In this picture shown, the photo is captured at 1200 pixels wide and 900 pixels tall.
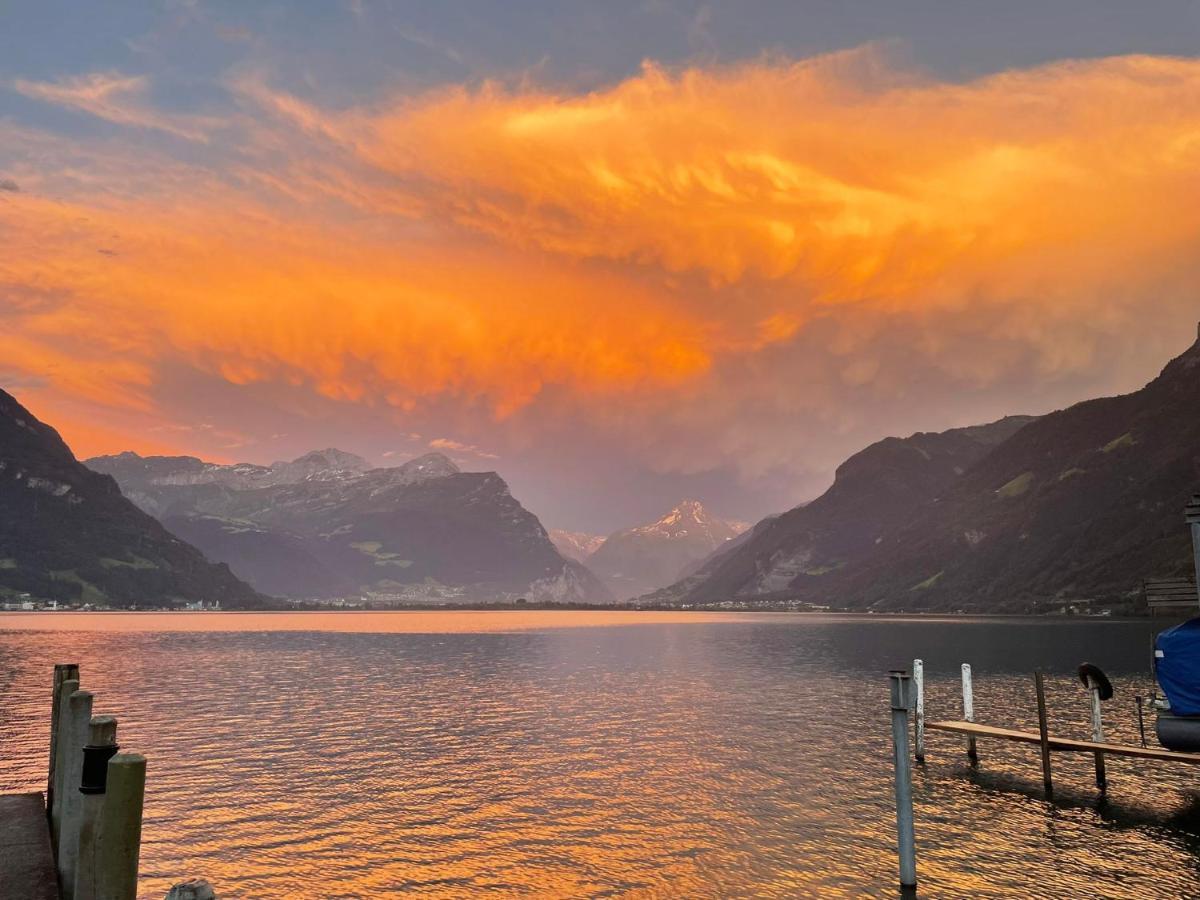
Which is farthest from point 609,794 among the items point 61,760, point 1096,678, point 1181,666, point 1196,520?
point 1196,520

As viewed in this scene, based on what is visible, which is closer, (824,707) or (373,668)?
(824,707)

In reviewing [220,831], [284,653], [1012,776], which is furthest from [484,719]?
[284,653]

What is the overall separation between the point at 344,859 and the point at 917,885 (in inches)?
693

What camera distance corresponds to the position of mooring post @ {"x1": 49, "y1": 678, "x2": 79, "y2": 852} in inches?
630

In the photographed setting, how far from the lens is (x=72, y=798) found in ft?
49.9

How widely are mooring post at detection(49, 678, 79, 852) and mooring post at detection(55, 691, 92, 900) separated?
15cm

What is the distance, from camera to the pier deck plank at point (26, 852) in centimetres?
1521

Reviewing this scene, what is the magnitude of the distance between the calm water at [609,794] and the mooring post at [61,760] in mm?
6618

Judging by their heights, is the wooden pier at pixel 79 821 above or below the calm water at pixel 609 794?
above

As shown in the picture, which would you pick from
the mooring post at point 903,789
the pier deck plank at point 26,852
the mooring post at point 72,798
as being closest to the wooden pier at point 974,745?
the mooring post at point 903,789

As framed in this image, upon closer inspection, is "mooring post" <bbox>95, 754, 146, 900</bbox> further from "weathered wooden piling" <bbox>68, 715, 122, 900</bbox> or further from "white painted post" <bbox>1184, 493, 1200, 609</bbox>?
"white painted post" <bbox>1184, 493, 1200, 609</bbox>

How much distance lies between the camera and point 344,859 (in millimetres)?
26594

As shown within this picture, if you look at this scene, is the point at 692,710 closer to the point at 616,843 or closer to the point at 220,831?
the point at 616,843

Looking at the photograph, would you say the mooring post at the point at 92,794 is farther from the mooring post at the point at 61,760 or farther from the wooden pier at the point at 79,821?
the mooring post at the point at 61,760
